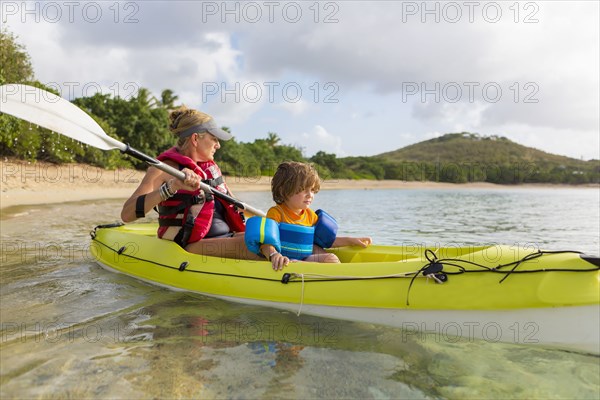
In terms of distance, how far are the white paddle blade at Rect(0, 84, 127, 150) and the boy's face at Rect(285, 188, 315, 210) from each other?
1688 mm

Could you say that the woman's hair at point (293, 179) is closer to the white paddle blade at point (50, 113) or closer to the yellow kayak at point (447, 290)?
the yellow kayak at point (447, 290)

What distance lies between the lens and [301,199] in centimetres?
364

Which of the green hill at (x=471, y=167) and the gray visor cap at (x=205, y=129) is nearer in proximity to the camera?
the gray visor cap at (x=205, y=129)

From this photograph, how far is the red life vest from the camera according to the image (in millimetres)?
3986

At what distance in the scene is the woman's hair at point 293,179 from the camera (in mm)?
3557

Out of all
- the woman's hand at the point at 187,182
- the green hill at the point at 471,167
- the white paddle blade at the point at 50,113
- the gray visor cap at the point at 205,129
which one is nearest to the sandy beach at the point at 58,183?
the white paddle blade at the point at 50,113

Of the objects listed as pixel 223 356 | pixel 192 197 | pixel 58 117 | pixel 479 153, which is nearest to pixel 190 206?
pixel 192 197

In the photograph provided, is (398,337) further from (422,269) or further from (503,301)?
(503,301)

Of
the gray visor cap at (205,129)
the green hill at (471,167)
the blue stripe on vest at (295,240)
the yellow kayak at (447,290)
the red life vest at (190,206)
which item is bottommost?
the yellow kayak at (447,290)

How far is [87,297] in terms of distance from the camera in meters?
4.08

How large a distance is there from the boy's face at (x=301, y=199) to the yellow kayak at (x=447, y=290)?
496mm

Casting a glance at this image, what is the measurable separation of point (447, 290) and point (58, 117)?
362 cm

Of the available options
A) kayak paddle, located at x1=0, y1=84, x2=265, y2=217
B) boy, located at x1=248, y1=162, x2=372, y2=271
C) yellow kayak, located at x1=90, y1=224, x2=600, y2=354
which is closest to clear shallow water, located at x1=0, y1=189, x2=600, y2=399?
yellow kayak, located at x1=90, y1=224, x2=600, y2=354

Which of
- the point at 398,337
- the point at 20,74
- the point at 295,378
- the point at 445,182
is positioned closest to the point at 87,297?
the point at 295,378
